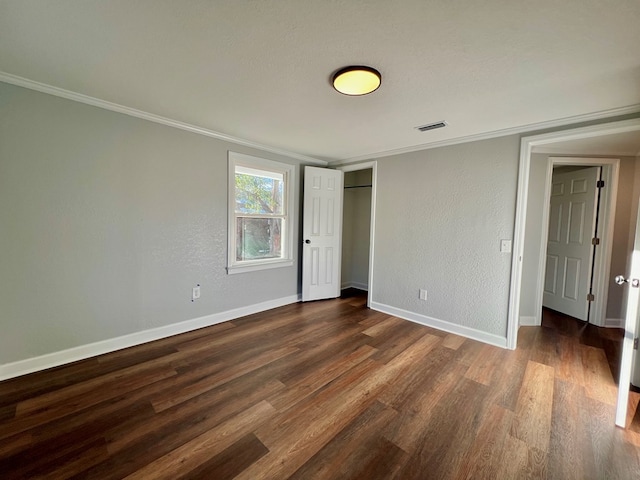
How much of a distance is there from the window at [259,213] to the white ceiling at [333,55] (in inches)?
39.2

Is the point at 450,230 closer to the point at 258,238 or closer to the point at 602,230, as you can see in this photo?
the point at 602,230

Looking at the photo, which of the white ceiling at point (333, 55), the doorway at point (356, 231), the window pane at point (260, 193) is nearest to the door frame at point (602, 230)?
the white ceiling at point (333, 55)

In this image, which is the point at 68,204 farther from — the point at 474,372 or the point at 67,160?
the point at 474,372

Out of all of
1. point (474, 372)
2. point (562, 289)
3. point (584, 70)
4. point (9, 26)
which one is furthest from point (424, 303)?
point (9, 26)

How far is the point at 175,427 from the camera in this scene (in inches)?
62.0

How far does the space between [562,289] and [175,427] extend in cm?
483

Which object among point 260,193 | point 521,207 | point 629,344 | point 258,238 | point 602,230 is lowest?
point 629,344

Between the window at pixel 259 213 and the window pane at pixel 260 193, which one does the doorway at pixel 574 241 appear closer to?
the window at pixel 259 213

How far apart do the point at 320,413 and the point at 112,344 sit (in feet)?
6.76

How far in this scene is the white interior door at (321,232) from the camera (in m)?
3.92

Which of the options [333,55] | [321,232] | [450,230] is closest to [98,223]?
[333,55]

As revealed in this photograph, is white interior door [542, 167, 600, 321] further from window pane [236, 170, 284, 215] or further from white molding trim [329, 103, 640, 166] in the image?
window pane [236, 170, 284, 215]

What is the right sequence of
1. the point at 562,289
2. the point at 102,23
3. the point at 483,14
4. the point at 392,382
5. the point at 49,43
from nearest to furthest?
the point at 483,14, the point at 102,23, the point at 49,43, the point at 392,382, the point at 562,289

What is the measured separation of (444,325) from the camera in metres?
3.11
